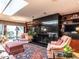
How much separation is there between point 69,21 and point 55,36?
1277mm

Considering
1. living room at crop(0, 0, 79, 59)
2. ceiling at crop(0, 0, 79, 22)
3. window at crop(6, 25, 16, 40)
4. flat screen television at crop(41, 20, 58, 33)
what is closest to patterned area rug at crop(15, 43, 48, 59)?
living room at crop(0, 0, 79, 59)

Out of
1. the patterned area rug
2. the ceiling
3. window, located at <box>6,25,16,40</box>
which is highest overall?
the ceiling

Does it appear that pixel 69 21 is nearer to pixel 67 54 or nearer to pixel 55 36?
pixel 55 36

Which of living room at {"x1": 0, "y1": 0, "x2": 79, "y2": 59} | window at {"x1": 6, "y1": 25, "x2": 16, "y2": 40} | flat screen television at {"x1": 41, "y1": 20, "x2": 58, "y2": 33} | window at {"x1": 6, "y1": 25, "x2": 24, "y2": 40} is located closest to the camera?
living room at {"x1": 0, "y1": 0, "x2": 79, "y2": 59}

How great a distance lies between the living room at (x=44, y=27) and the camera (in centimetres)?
451

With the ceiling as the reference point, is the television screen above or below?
below

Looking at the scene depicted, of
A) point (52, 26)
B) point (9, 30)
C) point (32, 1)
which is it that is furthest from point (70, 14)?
point (9, 30)

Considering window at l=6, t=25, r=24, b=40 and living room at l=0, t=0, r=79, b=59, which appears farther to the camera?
window at l=6, t=25, r=24, b=40

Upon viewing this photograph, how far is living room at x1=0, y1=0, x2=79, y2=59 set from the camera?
4.51 m

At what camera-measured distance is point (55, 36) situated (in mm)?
7312

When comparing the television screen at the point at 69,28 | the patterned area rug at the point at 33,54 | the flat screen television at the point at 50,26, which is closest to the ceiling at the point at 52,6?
the television screen at the point at 69,28

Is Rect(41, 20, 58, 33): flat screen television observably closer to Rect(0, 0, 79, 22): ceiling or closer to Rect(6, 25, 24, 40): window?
Rect(0, 0, 79, 22): ceiling

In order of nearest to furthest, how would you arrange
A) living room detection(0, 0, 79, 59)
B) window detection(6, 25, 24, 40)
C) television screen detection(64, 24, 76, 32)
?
living room detection(0, 0, 79, 59) → television screen detection(64, 24, 76, 32) → window detection(6, 25, 24, 40)

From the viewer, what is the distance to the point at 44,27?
335 inches
